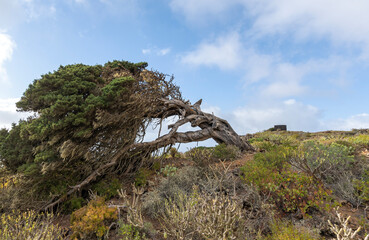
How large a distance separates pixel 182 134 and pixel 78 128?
5158 millimetres

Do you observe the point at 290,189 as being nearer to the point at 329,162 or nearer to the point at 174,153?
the point at 329,162

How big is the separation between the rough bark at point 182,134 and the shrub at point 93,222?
6.62ft

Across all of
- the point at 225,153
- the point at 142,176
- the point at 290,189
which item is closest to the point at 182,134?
the point at 225,153

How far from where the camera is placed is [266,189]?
6141 millimetres

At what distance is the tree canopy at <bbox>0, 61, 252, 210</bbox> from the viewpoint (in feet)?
21.2

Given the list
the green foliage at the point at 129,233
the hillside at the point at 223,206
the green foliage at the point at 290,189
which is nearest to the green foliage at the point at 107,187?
the hillside at the point at 223,206

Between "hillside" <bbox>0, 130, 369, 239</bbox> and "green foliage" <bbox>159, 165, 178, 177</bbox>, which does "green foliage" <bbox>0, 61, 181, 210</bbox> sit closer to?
"hillside" <bbox>0, 130, 369, 239</bbox>

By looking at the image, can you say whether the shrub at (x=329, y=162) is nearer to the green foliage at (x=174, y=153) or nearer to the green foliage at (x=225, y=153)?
the green foliage at (x=225, y=153)

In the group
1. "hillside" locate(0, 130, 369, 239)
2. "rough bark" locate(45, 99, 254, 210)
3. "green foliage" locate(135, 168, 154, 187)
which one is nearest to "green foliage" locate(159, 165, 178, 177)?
"hillside" locate(0, 130, 369, 239)

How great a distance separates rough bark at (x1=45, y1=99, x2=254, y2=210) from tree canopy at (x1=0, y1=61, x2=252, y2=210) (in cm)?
6

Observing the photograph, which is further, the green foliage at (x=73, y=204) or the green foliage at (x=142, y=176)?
the green foliage at (x=142, y=176)

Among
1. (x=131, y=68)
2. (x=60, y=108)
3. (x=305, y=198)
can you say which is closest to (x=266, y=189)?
(x=305, y=198)

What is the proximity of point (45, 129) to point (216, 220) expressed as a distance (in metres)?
5.06

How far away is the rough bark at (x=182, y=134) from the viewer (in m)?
7.80
